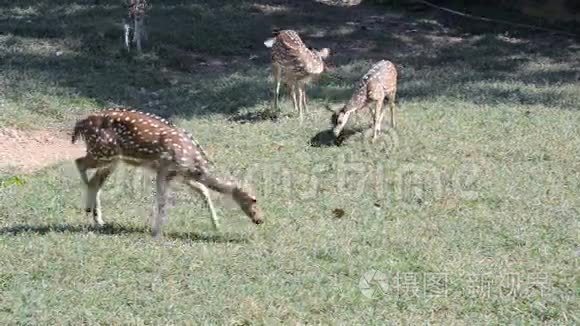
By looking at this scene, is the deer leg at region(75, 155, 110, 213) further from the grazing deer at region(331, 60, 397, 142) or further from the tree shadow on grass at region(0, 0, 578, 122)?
the tree shadow on grass at region(0, 0, 578, 122)

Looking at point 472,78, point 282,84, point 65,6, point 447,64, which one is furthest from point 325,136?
point 65,6

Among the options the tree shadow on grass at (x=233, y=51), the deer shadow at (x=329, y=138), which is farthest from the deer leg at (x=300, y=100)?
the deer shadow at (x=329, y=138)

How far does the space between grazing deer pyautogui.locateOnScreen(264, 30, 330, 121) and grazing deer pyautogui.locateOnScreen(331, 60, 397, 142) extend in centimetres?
120

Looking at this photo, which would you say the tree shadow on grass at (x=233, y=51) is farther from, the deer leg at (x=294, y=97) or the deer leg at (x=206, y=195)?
the deer leg at (x=206, y=195)

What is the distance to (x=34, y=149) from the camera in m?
11.0

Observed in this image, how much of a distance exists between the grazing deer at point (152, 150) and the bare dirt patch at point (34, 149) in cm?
275

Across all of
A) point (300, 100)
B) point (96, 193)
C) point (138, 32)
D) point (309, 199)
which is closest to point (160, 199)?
point (96, 193)

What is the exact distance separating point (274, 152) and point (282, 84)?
368 cm

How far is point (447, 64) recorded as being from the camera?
53.1 ft

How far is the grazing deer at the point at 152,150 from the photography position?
751 cm

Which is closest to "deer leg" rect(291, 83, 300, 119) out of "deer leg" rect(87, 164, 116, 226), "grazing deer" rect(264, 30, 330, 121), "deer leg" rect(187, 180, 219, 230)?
"grazing deer" rect(264, 30, 330, 121)

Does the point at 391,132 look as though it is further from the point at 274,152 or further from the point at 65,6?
the point at 65,6

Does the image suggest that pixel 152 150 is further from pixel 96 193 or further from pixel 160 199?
pixel 96 193

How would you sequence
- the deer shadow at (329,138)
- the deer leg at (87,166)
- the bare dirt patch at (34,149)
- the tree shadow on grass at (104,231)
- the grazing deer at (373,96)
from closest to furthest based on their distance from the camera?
the tree shadow on grass at (104,231) → the deer leg at (87,166) → the bare dirt patch at (34,149) → the deer shadow at (329,138) → the grazing deer at (373,96)
